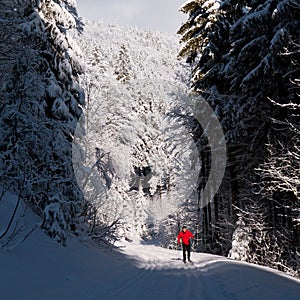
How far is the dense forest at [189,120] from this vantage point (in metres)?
10.3

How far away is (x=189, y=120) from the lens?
2228 centimetres

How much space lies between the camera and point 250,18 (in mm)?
14133

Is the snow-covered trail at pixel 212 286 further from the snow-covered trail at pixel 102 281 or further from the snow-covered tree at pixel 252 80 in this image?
the snow-covered tree at pixel 252 80

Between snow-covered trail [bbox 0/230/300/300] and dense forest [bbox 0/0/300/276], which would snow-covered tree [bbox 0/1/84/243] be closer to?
dense forest [bbox 0/0/300/276]

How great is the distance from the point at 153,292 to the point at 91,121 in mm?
14541

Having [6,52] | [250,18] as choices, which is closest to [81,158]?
[6,52]

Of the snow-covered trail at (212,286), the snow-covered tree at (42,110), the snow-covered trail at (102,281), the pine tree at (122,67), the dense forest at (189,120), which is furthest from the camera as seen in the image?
the pine tree at (122,67)

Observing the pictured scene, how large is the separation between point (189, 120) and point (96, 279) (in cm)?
1482

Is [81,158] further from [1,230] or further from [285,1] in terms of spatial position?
[285,1]

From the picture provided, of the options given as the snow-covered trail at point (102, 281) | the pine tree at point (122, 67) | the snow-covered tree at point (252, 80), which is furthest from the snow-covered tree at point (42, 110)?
the pine tree at point (122, 67)

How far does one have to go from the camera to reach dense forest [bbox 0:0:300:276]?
10258 millimetres

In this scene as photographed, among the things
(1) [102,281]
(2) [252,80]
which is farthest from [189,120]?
(1) [102,281]

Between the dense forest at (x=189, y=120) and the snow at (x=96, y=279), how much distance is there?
0.76 m

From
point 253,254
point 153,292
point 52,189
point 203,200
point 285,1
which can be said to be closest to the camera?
point 153,292
